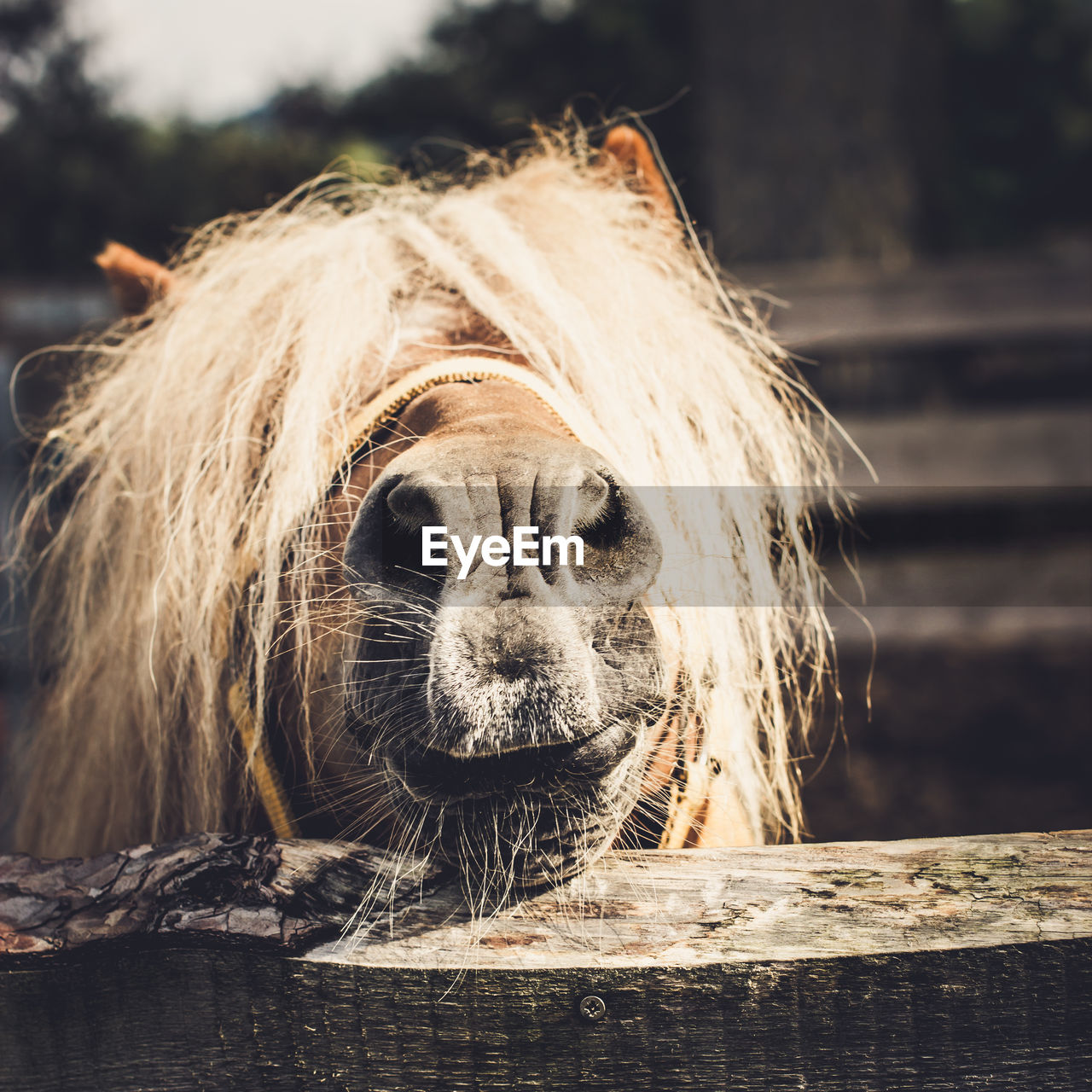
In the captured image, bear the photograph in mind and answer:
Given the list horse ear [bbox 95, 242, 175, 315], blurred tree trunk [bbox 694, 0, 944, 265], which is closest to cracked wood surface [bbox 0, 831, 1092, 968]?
horse ear [bbox 95, 242, 175, 315]

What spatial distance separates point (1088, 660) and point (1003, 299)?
1.50 m

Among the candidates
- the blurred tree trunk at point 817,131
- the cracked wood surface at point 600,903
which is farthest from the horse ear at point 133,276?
the blurred tree trunk at point 817,131

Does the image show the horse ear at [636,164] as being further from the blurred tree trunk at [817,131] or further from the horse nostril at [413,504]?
the blurred tree trunk at [817,131]

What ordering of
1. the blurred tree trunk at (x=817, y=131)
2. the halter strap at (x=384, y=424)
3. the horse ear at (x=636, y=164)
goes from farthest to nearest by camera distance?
the blurred tree trunk at (x=817, y=131), the horse ear at (x=636, y=164), the halter strap at (x=384, y=424)

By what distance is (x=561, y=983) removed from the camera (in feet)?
1.74

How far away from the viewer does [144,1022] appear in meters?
0.56

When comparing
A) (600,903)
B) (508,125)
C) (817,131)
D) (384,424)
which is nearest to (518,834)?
(600,903)

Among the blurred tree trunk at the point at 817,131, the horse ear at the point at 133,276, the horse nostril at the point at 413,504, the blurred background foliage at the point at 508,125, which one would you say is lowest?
the horse nostril at the point at 413,504

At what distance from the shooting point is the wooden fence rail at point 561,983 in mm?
530

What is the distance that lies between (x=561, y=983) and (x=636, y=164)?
3.16ft

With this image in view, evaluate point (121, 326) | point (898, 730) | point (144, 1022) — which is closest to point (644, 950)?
point (144, 1022)

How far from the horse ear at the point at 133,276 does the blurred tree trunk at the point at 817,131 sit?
3.17 metres

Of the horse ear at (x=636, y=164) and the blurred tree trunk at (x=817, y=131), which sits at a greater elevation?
the blurred tree trunk at (x=817, y=131)

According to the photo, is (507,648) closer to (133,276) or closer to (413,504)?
(413,504)
